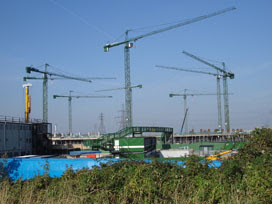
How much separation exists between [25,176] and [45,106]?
88869 millimetres

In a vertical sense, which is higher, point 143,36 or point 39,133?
point 143,36

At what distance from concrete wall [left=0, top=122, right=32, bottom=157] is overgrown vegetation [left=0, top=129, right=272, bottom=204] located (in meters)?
31.2

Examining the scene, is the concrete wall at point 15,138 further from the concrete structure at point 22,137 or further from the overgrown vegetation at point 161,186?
the overgrown vegetation at point 161,186

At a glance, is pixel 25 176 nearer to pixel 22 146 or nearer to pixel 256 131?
pixel 256 131

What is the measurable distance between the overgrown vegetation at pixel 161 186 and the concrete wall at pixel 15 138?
102ft

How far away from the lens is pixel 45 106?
103625 mm

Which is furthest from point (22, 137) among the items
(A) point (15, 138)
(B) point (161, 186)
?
(B) point (161, 186)

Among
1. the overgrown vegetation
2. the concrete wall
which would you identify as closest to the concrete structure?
the concrete wall

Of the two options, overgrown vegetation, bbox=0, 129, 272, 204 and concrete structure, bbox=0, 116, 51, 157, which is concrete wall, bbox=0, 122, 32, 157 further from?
overgrown vegetation, bbox=0, 129, 272, 204

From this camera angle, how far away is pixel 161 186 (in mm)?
8258

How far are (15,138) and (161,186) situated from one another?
3826 centimetres

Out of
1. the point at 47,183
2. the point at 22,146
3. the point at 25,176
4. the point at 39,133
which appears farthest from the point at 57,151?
the point at 47,183

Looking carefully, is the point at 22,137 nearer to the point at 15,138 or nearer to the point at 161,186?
the point at 15,138

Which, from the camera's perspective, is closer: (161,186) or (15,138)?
(161,186)
